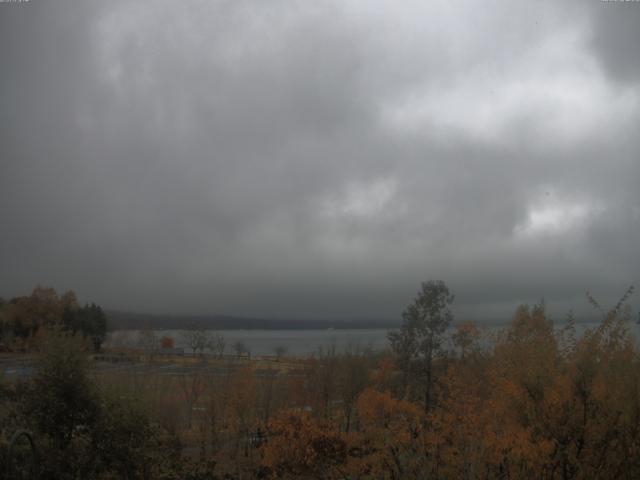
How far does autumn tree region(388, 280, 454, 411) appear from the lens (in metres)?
30.8

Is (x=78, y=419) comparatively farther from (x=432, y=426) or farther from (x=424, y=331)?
(x=424, y=331)

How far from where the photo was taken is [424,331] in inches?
1220

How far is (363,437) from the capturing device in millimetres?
17938

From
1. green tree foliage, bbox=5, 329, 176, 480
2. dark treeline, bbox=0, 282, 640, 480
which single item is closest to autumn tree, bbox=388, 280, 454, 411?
dark treeline, bbox=0, 282, 640, 480

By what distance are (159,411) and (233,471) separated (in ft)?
25.6

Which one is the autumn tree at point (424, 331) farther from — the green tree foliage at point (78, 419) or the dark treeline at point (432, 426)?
the green tree foliage at point (78, 419)

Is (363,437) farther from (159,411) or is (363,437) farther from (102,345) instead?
(102,345)

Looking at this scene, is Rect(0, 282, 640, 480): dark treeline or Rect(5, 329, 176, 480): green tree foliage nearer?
Rect(0, 282, 640, 480): dark treeline

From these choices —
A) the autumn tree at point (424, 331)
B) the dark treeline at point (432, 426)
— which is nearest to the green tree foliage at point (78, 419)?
the dark treeline at point (432, 426)

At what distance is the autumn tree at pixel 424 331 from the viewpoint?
30.8m

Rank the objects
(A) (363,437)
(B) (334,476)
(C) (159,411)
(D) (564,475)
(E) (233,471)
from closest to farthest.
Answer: (D) (564,475), (B) (334,476), (A) (363,437), (E) (233,471), (C) (159,411)

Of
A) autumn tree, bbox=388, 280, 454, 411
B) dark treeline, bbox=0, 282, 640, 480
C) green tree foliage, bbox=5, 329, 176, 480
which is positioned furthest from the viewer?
autumn tree, bbox=388, 280, 454, 411

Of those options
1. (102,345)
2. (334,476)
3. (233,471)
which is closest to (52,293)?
(102,345)

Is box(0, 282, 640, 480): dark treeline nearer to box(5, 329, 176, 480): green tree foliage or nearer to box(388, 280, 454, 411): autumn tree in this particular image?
box(5, 329, 176, 480): green tree foliage
